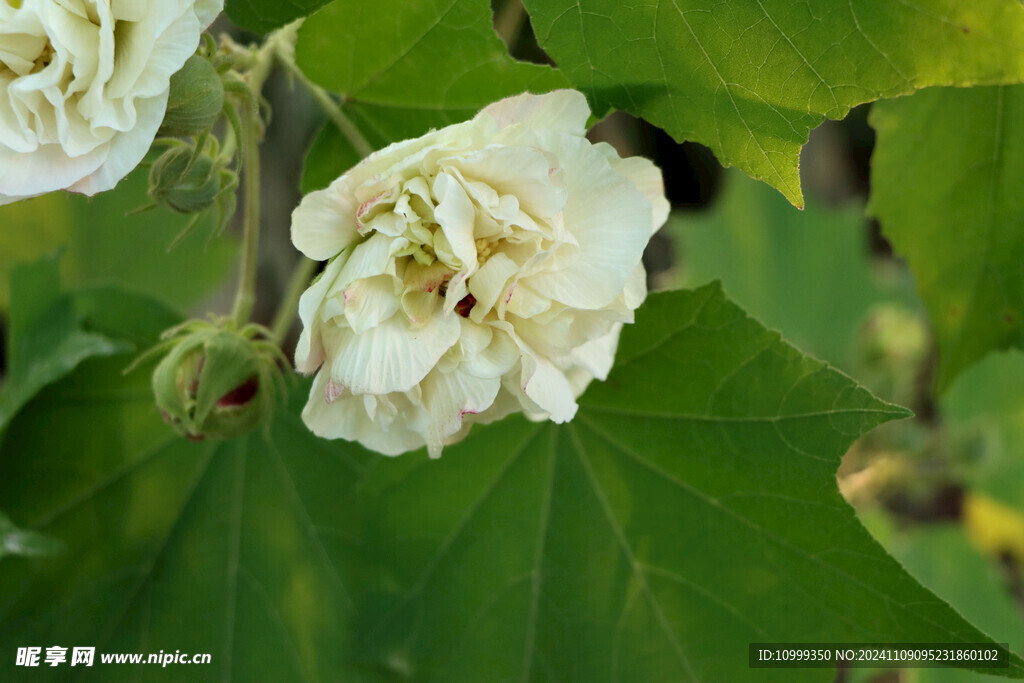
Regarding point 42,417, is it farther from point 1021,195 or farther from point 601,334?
point 1021,195

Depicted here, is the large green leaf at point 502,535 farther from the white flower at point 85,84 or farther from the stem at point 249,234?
the white flower at point 85,84

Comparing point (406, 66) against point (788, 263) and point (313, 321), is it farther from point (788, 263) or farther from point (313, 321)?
point (788, 263)

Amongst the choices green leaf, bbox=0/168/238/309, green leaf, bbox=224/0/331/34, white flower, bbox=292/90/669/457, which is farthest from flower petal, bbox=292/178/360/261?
green leaf, bbox=0/168/238/309

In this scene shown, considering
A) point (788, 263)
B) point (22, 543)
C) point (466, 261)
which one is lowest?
point (788, 263)

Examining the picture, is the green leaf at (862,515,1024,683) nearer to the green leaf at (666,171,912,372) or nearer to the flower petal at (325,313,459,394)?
the green leaf at (666,171,912,372)

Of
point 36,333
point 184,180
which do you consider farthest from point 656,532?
point 36,333
